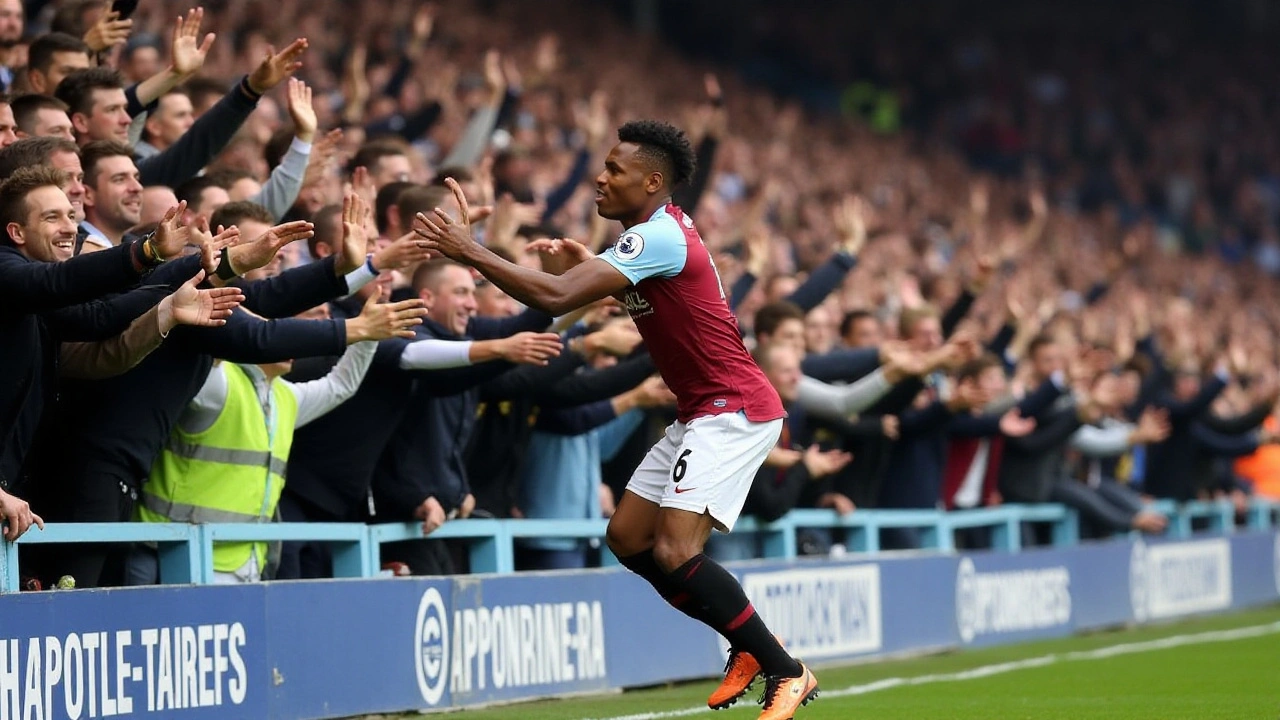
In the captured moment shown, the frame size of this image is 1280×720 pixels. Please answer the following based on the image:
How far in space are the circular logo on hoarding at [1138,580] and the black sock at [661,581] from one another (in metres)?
9.01

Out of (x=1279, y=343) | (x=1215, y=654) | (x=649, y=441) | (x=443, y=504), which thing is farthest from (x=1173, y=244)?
(x=443, y=504)

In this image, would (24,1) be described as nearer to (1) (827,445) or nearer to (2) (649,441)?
(2) (649,441)

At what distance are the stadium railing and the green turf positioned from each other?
738 mm

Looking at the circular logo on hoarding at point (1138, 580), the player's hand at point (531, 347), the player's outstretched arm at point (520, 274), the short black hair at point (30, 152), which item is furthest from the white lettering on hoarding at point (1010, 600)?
the short black hair at point (30, 152)

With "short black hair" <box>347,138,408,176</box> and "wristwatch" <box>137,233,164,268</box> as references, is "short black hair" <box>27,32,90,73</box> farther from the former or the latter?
"wristwatch" <box>137,233,164,268</box>

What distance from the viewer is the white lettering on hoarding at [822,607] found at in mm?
11180

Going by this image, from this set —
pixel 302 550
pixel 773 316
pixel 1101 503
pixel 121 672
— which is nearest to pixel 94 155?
pixel 121 672

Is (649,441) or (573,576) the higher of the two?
(649,441)

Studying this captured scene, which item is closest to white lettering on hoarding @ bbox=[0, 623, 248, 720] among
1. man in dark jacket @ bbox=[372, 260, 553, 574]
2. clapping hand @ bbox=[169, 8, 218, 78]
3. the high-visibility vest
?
the high-visibility vest

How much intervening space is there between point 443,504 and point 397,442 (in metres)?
0.34

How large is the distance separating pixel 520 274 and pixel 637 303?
0.66m

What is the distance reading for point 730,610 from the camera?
7.38 m

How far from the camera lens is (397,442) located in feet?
29.5

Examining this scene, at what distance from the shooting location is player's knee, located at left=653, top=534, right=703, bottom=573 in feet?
24.2
